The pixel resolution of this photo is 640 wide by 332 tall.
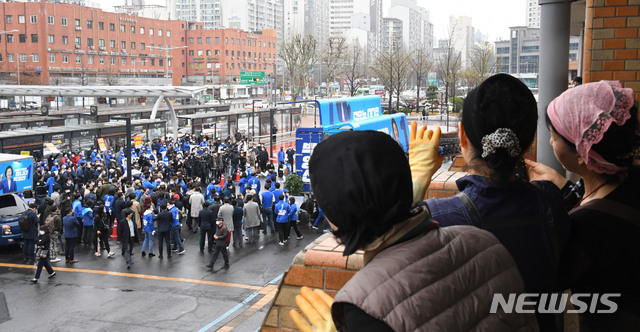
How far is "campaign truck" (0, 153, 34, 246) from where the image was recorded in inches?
688

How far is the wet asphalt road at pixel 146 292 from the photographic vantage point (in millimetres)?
11828

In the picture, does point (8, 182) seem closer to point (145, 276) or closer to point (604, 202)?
point (145, 276)

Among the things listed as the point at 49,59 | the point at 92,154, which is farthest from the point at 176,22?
the point at 92,154

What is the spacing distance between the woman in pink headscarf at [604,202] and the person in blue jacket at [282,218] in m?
15.4

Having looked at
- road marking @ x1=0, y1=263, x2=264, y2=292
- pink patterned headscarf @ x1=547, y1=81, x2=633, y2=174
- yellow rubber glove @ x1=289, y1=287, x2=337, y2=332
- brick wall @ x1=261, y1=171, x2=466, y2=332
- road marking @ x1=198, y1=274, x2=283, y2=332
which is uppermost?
pink patterned headscarf @ x1=547, y1=81, x2=633, y2=174

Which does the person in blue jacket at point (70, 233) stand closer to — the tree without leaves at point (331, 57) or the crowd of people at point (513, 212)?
the crowd of people at point (513, 212)

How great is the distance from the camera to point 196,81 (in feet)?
350

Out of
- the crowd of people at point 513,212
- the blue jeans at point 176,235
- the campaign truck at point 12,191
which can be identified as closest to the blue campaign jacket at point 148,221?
the blue jeans at point 176,235

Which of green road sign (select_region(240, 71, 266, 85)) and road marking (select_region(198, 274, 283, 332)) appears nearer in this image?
road marking (select_region(198, 274, 283, 332))

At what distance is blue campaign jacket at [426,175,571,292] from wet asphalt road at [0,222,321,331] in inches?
368

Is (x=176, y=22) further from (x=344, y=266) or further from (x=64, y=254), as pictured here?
(x=344, y=266)

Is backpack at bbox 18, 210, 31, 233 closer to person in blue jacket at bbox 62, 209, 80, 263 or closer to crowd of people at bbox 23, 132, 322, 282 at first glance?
crowd of people at bbox 23, 132, 322, 282

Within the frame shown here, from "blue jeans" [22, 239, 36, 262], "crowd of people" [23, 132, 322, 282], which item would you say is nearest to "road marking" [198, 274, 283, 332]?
"crowd of people" [23, 132, 322, 282]

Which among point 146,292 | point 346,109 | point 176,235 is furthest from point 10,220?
point 346,109
